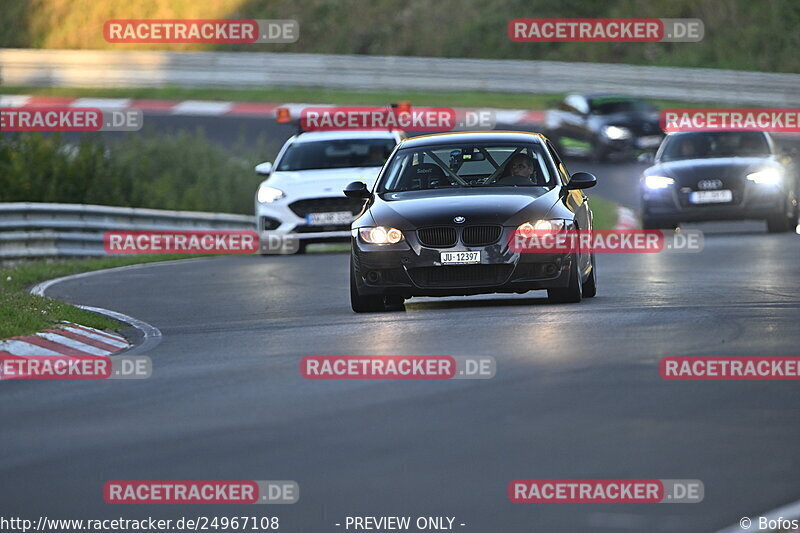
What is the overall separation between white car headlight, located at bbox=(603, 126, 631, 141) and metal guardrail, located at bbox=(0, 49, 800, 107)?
5.99m

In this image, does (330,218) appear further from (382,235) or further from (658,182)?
(382,235)

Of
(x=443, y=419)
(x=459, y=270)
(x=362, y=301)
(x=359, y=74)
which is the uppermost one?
(x=359, y=74)

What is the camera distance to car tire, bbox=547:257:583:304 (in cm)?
1395

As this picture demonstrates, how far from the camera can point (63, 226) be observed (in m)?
25.9

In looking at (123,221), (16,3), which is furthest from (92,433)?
(16,3)

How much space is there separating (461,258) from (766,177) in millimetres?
10890

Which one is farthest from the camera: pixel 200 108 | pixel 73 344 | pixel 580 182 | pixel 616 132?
pixel 200 108

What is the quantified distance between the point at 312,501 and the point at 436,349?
13.8ft

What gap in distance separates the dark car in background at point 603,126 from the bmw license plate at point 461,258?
77.1ft

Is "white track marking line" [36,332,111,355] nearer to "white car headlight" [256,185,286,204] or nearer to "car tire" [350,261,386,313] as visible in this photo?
"car tire" [350,261,386,313]

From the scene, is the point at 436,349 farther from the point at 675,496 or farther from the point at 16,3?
the point at 16,3

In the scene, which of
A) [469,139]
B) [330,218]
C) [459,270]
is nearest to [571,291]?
[459,270]

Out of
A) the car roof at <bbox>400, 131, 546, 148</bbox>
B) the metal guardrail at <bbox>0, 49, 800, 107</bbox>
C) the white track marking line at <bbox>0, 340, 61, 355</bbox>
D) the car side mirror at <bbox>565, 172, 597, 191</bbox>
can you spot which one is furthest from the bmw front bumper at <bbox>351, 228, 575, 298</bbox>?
the metal guardrail at <bbox>0, 49, 800, 107</bbox>

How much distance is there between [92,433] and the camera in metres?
8.84
